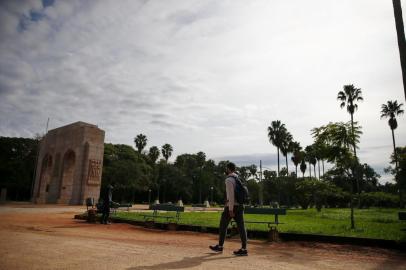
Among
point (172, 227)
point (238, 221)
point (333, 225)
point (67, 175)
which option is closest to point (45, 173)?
point (67, 175)

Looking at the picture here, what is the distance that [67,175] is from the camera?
38781 millimetres

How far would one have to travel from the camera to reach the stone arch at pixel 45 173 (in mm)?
42062

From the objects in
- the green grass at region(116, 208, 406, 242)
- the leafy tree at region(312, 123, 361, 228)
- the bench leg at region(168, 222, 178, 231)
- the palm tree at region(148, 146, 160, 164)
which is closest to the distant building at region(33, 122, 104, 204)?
the green grass at region(116, 208, 406, 242)

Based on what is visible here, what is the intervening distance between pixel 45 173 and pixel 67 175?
6.18 meters

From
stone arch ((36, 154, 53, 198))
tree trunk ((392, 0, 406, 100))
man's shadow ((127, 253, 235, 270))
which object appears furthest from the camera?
stone arch ((36, 154, 53, 198))

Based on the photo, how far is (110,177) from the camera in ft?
165

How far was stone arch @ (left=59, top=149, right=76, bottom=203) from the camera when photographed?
123 feet

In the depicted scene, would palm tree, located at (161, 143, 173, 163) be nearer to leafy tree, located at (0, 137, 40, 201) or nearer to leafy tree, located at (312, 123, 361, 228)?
leafy tree, located at (0, 137, 40, 201)

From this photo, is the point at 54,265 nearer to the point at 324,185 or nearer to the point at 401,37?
the point at 401,37

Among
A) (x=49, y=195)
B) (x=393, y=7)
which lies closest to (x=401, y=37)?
(x=393, y=7)

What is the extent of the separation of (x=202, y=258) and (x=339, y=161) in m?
9.26

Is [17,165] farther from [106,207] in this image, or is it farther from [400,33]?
[400,33]

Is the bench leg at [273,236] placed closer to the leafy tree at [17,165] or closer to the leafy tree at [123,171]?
the leafy tree at [123,171]

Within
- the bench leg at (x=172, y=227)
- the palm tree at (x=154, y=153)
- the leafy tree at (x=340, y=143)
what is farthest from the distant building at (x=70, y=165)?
the palm tree at (x=154, y=153)
